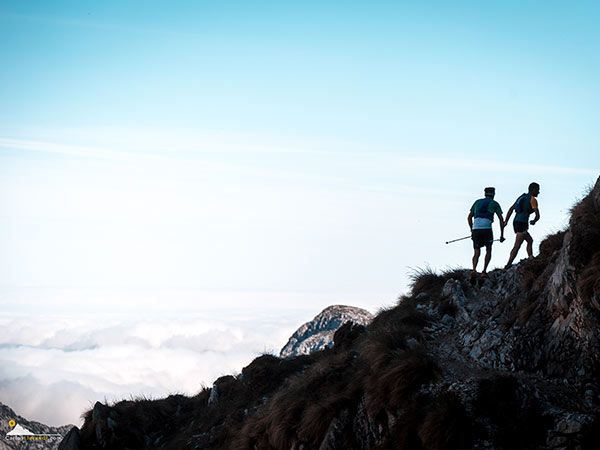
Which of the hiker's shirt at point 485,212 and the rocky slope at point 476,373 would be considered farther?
the hiker's shirt at point 485,212

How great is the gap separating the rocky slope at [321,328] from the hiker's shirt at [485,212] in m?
35.1

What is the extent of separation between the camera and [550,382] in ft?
57.2

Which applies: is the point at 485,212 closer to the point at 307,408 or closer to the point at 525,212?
the point at 525,212

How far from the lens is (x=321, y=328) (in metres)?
64.5

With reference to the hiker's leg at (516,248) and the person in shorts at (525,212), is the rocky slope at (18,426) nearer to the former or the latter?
the hiker's leg at (516,248)

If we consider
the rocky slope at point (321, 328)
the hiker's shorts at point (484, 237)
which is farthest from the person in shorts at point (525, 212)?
the rocky slope at point (321, 328)

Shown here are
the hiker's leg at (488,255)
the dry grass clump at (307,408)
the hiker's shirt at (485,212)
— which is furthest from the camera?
the hiker's leg at (488,255)

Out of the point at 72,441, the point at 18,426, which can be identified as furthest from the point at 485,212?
the point at 18,426

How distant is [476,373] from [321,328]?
46.4 metres

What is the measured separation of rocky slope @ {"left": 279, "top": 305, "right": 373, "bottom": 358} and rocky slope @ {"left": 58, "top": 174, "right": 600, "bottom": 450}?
112ft

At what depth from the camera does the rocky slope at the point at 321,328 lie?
60.0 meters

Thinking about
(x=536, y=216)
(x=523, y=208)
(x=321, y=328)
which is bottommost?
(x=321, y=328)

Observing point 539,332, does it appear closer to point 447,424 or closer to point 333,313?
point 447,424

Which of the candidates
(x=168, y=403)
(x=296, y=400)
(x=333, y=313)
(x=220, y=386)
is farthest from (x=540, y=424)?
(x=333, y=313)
